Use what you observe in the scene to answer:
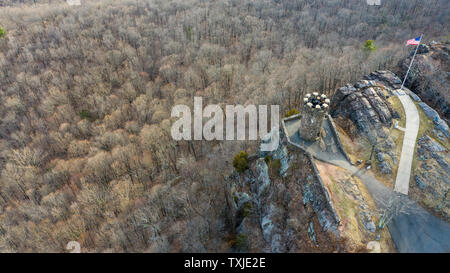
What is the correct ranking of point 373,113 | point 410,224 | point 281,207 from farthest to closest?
1. point 373,113
2. point 281,207
3. point 410,224

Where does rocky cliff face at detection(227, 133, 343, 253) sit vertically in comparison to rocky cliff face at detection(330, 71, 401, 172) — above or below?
below

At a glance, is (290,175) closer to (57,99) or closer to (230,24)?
(57,99)

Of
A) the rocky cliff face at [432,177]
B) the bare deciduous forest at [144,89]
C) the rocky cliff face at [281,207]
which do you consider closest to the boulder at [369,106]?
the rocky cliff face at [432,177]

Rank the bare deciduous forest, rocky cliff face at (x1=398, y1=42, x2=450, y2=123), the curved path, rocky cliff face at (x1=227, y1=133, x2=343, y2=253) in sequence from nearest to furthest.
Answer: the curved path < rocky cliff face at (x1=227, y1=133, x2=343, y2=253) < the bare deciduous forest < rocky cliff face at (x1=398, y1=42, x2=450, y2=123)

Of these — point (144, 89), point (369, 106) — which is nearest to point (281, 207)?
point (369, 106)

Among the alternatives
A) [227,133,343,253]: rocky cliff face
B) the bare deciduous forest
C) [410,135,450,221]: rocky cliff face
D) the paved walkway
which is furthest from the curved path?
the bare deciduous forest

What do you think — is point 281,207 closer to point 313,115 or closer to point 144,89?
point 313,115

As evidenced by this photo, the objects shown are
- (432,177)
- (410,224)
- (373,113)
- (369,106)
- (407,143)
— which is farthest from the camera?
(369,106)

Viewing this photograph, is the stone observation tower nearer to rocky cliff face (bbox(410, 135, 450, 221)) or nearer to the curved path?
the curved path
